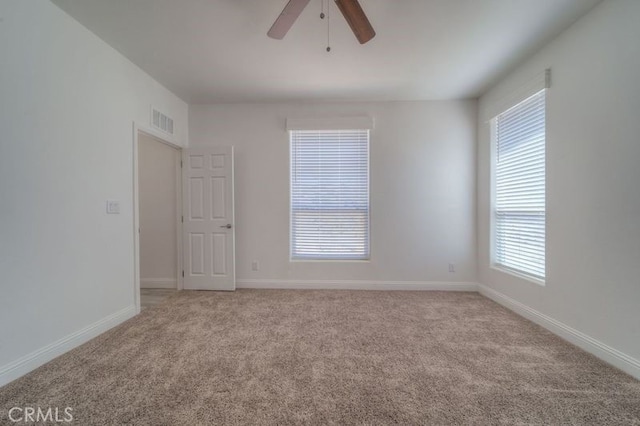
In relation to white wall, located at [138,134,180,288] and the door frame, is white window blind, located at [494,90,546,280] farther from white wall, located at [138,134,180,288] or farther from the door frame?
white wall, located at [138,134,180,288]

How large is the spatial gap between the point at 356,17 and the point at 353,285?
310cm

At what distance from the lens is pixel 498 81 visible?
309cm

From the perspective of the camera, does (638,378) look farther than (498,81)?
No

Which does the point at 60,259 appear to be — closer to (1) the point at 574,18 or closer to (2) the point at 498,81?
(1) the point at 574,18

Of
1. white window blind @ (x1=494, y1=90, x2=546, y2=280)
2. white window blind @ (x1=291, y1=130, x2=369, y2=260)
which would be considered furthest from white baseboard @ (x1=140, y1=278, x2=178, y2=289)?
white window blind @ (x1=494, y1=90, x2=546, y2=280)

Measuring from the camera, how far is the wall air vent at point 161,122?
3.01 metres

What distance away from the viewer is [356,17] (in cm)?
171

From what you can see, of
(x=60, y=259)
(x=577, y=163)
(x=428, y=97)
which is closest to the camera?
(x=60, y=259)

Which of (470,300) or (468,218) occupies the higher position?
(468,218)

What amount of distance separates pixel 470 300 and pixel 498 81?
9.14 feet

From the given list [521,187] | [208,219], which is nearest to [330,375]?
[208,219]

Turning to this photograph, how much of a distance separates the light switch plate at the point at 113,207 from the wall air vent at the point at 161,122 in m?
1.08

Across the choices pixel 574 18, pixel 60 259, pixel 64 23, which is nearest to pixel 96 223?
pixel 60 259

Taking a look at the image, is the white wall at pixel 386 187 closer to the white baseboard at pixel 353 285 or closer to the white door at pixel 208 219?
the white baseboard at pixel 353 285
